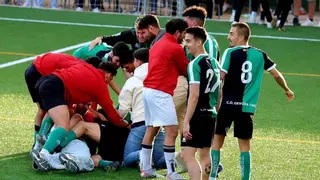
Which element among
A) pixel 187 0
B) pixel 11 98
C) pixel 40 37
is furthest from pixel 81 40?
pixel 11 98

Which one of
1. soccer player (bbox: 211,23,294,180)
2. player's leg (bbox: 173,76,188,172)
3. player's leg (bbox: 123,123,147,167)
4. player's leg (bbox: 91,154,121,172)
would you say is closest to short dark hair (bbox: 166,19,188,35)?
soccer player (bbox: 211,23,294,180)

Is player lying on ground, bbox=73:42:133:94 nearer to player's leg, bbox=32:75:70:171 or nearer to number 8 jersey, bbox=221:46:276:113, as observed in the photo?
player's leg, bbox=32:75:70:171

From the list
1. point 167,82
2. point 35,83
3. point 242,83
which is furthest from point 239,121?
point 35,83

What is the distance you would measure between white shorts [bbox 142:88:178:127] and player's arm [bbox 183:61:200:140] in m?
0.82

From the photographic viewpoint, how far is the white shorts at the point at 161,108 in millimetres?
9367

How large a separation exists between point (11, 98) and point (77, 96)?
4.04 metres

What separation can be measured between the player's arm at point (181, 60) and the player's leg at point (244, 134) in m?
0.85

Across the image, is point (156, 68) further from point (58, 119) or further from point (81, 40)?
point (81, 40)

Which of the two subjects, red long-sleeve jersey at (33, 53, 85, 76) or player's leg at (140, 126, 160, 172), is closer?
player's leg at (140, 126, 160, 172)

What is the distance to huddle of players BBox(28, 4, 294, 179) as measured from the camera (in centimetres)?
870

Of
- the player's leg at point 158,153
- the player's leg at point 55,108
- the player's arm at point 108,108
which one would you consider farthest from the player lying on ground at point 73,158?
the player's leg at point 158,153

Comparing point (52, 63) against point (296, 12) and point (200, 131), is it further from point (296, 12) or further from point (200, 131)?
point (296, 12)

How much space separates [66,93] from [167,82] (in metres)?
1.20

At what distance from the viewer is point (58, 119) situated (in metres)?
9.76
